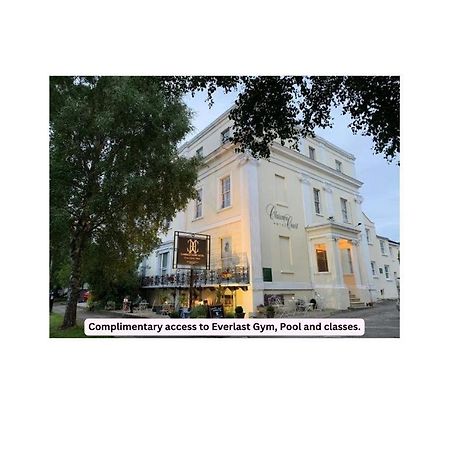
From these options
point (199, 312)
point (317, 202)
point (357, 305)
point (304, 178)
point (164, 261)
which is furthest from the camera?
point (304, 178)

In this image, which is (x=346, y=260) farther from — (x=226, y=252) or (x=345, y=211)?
(x=226, y=252)

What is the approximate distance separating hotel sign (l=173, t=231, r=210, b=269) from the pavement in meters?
1.03

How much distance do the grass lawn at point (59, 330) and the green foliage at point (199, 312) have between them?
1578 mm

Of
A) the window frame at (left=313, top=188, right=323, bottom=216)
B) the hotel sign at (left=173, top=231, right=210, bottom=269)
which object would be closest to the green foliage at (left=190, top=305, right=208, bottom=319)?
the hotel sign at (left=173, top=231, right=210, bottom=269)

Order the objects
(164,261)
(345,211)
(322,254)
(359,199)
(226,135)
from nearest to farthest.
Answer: (226,135), (359,199), (164,261), (322,254), (345,211)

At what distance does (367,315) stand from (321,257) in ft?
5.22

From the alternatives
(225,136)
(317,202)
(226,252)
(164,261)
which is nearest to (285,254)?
(226,252)

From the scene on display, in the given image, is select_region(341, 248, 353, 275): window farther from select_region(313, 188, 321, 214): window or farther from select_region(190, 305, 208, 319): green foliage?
select_region(190, 305, 208, 319): green foliage

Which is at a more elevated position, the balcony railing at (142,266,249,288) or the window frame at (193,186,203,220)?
the window frame at (193,186,203,220)

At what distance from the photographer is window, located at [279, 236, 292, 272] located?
590cm

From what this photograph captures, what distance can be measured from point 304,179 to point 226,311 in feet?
10.9

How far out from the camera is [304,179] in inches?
267

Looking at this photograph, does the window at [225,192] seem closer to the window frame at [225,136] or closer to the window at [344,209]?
the window frame at [225,136]

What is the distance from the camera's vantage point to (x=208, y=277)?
5703 millimetres
